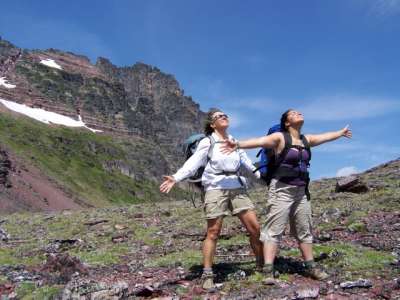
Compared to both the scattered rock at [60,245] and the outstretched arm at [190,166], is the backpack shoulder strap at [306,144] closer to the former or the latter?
the outstretched arm at [190,166]

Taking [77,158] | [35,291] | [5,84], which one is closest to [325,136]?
[35,291]

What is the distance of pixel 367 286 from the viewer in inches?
356

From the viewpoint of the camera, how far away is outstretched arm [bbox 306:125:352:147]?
9828 mm

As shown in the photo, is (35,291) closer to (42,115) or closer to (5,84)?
(42,115)

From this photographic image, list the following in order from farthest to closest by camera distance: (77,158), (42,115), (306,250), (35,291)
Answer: (42,115) → (77,158) → (35,291) → (306,250)

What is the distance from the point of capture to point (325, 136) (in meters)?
9.98

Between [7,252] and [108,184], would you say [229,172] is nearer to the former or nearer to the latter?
[7,252]

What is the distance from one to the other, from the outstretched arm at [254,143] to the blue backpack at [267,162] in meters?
0.31

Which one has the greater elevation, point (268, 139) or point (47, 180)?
point (47, 180)

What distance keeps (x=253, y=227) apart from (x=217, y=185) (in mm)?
1110

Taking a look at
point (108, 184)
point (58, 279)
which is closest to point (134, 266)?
point (58, 279)

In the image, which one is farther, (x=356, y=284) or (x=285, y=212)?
(x=285, y=212)

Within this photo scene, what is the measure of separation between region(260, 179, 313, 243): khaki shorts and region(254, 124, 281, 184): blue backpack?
232mm

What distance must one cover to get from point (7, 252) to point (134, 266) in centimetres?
714
